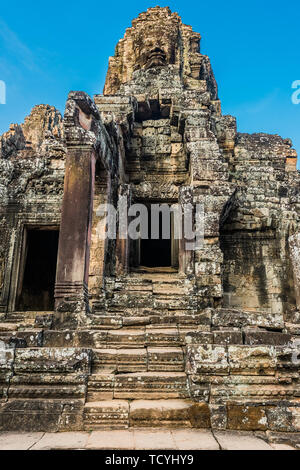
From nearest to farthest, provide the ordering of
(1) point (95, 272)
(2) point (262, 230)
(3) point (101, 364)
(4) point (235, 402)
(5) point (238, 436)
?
(5) point (238, 436) → (4) point (235, 402) → (3) point (101, 364) → (1) point (95, 272) → (2) point (262, 230)

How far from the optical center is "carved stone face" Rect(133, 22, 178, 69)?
1259cm

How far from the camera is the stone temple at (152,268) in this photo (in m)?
3.78

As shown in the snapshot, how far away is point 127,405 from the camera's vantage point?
3.62m

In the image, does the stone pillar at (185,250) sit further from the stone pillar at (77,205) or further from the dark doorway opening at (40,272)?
the dark doorway opening at (40,272)

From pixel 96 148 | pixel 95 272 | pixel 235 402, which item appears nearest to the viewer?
pixel 235 402

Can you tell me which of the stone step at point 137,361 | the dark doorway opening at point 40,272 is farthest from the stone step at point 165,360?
the dark doorway opening at point 40,272

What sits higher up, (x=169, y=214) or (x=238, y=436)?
(x=169, y=214)

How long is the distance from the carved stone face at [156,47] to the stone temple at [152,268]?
5 cm

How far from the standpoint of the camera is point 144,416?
350 cm

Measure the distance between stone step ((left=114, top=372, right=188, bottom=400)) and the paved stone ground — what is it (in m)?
0.57

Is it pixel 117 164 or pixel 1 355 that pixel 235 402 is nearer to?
pixel 1 355

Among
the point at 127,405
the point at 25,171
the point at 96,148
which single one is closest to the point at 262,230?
the point at 96,148

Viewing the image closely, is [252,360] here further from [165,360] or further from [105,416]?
[105,416]

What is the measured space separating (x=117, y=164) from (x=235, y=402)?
692 centimetres
